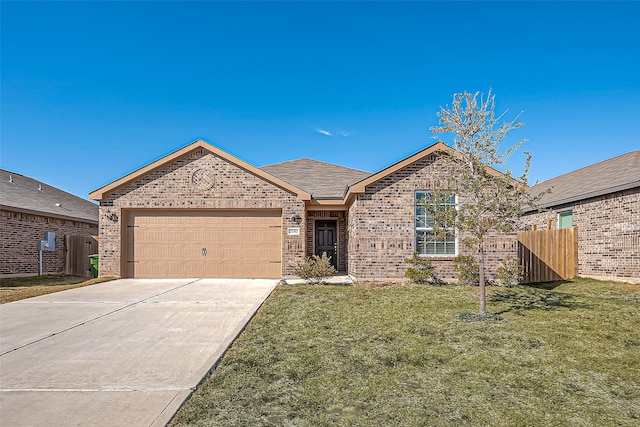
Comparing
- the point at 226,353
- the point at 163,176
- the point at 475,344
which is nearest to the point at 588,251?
the point at 475,344

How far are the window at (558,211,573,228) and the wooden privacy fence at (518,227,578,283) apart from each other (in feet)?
5.40

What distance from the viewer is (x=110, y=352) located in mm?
5617

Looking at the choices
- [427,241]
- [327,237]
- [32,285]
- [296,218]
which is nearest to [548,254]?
[427,241]

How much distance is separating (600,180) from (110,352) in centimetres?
1616

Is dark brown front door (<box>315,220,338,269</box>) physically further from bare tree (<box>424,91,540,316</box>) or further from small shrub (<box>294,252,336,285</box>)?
bare tree (<box>424,91,540,316</box>)

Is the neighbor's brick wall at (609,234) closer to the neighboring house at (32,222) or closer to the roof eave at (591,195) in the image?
the roof eave at (591,195)

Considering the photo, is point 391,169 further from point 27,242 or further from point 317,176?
point 27,242

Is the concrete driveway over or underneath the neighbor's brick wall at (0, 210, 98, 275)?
underneath

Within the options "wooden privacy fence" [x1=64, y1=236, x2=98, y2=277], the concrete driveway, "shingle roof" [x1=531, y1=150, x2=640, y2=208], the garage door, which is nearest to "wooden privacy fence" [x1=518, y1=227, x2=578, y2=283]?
"shingle roof" [x1=531, y1=150, x2=640, y2=208]

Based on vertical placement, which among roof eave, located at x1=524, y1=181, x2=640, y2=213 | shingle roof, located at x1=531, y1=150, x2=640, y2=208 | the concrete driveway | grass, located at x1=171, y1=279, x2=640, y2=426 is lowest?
the concrete driveway

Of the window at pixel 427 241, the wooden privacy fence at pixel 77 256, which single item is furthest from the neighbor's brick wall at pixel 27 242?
the window at pixel 427 241

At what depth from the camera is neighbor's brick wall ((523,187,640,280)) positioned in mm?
11773

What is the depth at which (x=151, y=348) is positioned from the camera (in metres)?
5.79

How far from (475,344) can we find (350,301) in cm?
376
